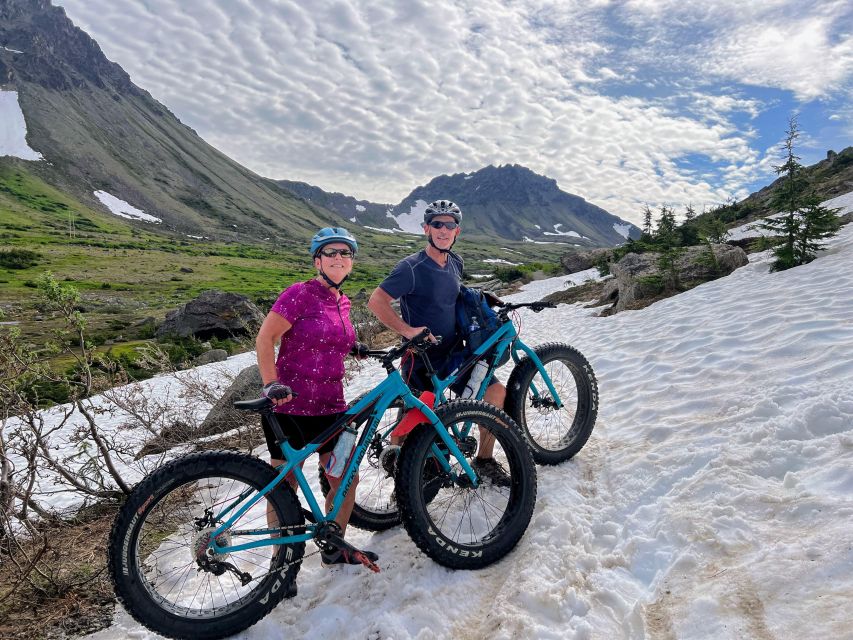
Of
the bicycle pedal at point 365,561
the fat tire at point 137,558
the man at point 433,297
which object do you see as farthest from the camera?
the man at point 433,297

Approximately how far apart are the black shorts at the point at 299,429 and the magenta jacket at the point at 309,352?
7 centimetres

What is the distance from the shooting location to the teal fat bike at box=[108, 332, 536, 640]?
9.50 feet

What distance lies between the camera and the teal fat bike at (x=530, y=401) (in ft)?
14.0

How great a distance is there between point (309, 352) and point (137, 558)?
167 centimetres

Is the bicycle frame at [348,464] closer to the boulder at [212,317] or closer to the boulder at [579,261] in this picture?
the boulder at [212,317]

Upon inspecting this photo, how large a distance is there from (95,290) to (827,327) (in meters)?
56.3

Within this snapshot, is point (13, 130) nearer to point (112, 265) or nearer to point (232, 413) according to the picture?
point (112, 265)

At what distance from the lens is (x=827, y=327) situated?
625 cm

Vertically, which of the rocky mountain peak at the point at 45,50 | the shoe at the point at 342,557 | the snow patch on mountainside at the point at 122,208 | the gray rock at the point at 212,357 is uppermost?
the rocky mountain peak at the point at 45,50

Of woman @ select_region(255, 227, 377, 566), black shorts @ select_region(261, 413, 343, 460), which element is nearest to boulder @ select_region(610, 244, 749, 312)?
woman @ select_region(255, 227, 377, 566)

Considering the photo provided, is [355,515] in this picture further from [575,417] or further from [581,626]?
[575,417]

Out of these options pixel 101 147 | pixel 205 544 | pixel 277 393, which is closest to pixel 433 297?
pixel 277 393

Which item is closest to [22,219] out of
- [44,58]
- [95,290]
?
[95,290]

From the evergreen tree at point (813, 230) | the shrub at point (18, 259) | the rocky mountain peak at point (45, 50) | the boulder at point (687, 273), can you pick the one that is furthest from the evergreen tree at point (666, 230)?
the rocky mountain peak at point (45, 50)
